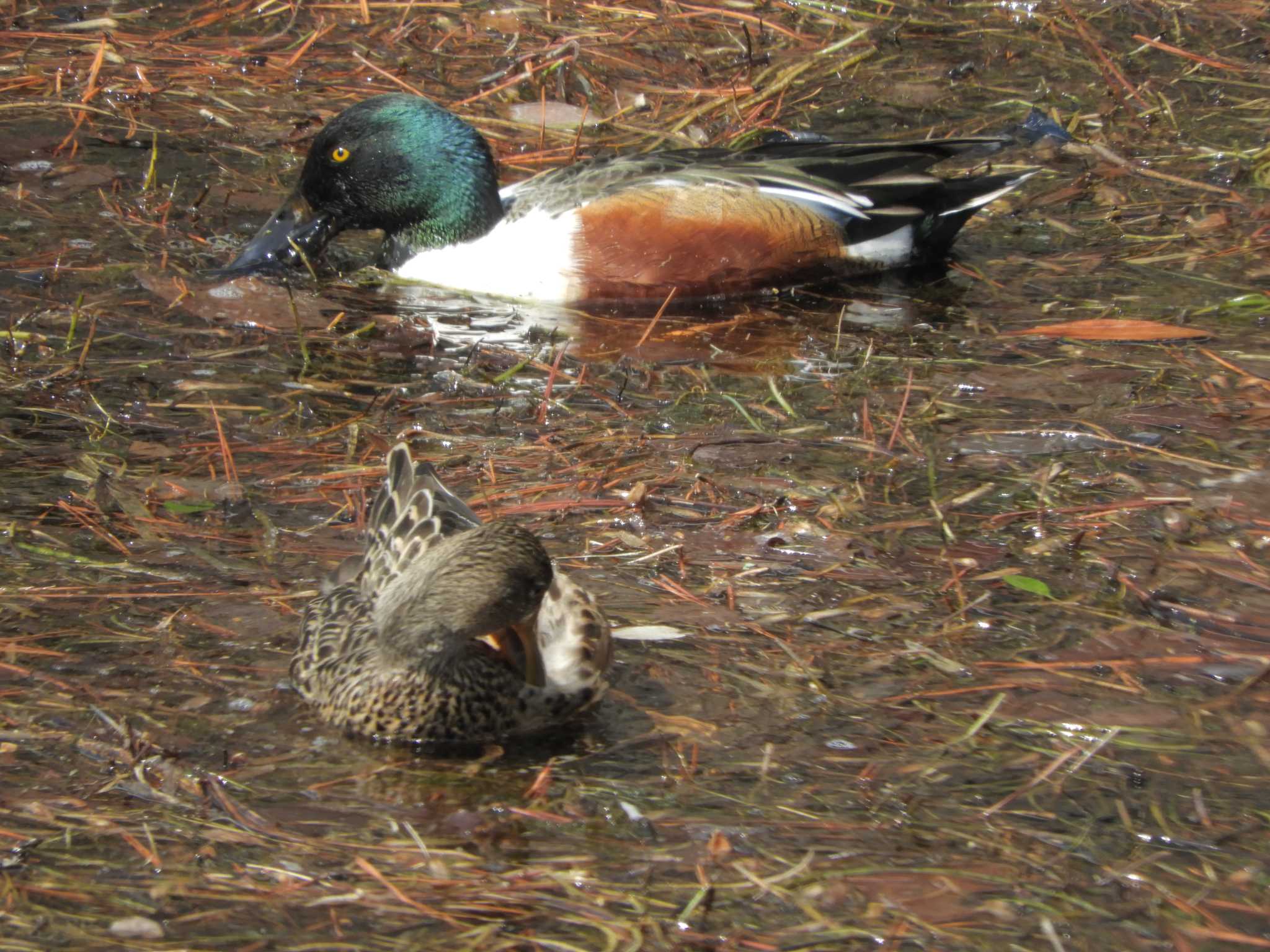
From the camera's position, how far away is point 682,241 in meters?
6.29

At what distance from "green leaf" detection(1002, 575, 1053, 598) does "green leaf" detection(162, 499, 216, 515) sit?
202 centimetres

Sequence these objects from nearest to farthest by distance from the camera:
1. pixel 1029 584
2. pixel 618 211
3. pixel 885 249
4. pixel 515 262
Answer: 1. pixel 1029 584
2. pixel 618 211
3. pixel 515 262
4. pixel 885 249

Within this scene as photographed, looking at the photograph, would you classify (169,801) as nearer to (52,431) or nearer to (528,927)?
(528,927)

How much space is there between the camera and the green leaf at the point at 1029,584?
4.05m

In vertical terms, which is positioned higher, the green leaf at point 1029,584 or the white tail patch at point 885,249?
the white tail patch at point 885,249

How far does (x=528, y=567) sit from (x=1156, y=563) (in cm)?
170

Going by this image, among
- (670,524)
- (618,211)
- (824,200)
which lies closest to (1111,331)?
(824,200)

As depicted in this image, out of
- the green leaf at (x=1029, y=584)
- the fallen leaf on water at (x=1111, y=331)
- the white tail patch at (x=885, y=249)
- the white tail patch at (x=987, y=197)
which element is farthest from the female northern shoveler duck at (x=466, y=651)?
the white tail patch at (x=987, y=197)

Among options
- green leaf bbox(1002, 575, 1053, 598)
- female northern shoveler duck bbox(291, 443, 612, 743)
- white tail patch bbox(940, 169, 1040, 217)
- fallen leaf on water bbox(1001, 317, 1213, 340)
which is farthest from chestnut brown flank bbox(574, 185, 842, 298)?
female northern shoveler duck bbox(291, 443, 612, 743)

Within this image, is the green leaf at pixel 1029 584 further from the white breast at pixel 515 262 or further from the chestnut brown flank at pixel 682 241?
the white breast at pixel 515 262

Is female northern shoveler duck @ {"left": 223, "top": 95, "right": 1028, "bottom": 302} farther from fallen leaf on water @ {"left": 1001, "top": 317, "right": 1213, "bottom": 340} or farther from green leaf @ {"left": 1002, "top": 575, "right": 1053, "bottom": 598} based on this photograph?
green leaf @ {"left": 1002, "top": 575, "right": 1053, "bottom": 598}

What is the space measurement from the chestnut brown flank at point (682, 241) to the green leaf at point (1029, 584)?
252 centimetres

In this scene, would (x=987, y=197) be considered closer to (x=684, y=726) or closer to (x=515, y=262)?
(x=515, y=262)

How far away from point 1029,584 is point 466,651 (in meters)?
1.44
